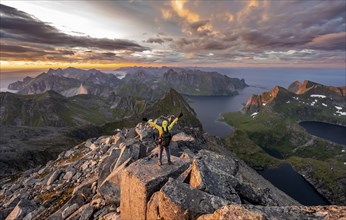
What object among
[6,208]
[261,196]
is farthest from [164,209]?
[6,208]

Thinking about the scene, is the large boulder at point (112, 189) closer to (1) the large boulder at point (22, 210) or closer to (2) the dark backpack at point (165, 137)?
(2) the dark backpack at point (165, 137)

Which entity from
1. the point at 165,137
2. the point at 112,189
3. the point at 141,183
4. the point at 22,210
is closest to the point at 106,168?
the point at 112,189

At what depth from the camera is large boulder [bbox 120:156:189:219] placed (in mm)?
17953

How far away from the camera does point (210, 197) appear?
50.6ft

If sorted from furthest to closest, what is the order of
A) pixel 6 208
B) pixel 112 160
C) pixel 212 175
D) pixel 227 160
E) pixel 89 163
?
pixel 89 163 → pixel 6 208 → pixel 112 160 → pixel 227 160 → pixel 212 175

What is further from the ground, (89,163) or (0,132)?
(89,163)

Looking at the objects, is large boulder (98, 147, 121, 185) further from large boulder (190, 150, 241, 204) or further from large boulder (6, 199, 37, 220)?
large boulder (190, 150, 241, 204)

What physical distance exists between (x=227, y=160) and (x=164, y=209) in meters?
13.3

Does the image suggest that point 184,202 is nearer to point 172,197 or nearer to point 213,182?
point 172,197

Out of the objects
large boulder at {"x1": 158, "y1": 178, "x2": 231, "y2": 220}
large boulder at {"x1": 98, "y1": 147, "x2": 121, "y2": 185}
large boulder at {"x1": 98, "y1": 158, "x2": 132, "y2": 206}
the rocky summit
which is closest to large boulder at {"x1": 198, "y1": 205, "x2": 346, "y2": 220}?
the rocky summit

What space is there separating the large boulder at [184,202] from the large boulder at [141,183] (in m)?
2.65

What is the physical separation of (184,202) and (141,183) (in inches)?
183

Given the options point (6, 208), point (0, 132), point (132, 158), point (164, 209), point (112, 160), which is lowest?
point (0, 132)

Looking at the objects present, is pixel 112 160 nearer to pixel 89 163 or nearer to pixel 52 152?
pixel 89 163
